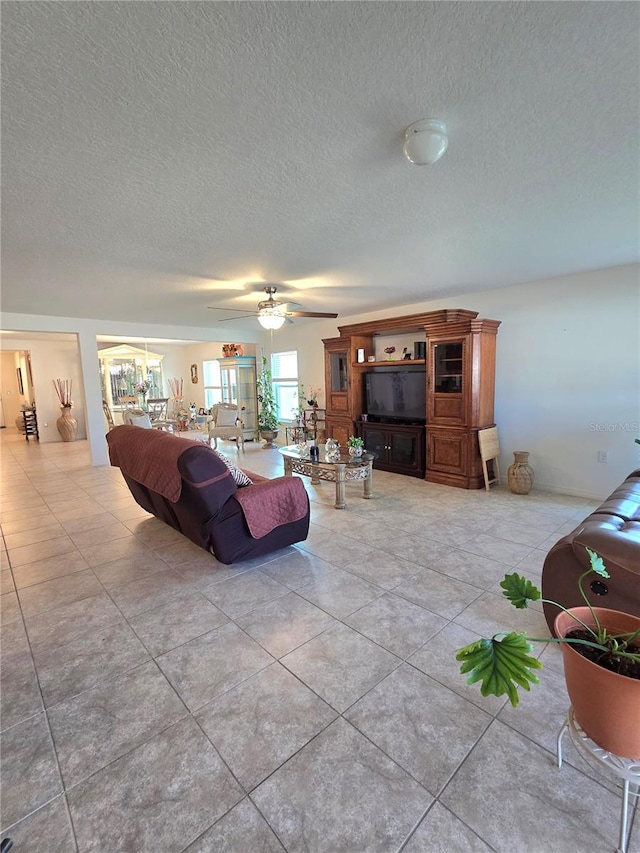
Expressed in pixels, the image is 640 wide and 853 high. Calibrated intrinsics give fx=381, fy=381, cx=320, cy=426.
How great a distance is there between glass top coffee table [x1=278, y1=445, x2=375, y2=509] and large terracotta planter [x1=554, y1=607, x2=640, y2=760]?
9.87 ft

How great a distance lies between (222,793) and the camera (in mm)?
1308

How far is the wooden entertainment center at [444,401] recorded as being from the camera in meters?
4.67

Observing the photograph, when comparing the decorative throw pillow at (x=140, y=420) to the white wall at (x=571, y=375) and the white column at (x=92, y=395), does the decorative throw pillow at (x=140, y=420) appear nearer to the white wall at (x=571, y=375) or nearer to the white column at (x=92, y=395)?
the white column at (x=92, y=395)

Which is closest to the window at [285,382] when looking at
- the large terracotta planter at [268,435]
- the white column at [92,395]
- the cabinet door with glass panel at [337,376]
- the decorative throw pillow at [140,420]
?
the large terracotta planter at [268,435]

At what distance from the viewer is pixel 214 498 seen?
2611 millimetres

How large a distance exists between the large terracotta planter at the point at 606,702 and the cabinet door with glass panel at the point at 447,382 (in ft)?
12.4

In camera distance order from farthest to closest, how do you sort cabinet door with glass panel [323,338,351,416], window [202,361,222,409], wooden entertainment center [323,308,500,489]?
window [202,361,222,409] → cabinet door with glass panel [323,338,351,416] → wooden entertainment center [323,308,500,489]

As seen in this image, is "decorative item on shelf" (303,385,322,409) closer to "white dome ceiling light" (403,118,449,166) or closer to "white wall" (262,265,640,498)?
"white wall" (262,265,640,498)

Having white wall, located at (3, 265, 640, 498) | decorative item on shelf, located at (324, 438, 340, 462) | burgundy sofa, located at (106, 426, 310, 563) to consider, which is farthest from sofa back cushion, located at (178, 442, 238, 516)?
white wall, located at (3, 265, 640, 498)

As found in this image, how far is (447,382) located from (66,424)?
864 cm

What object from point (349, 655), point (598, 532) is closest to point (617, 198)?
point (598, 532)

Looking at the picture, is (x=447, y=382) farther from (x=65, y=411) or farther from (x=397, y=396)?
(x=65, y=411)

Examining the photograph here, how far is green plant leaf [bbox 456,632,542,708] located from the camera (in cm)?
94

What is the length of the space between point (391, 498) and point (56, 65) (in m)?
4.14
